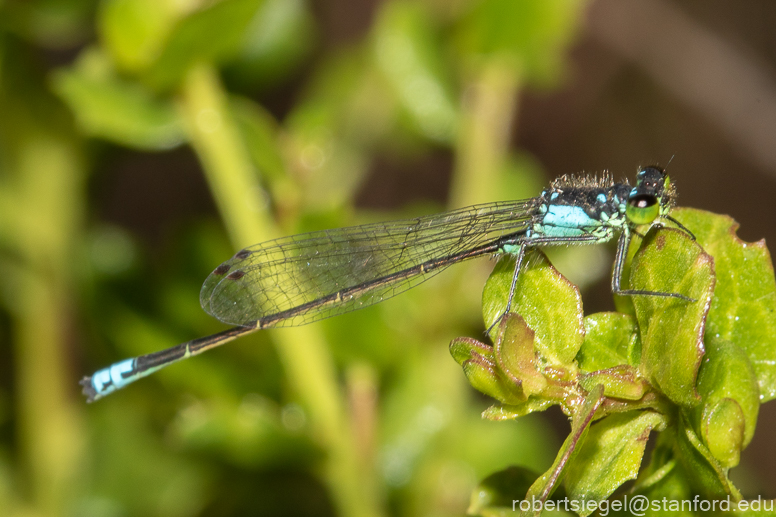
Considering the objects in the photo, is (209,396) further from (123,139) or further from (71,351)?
(123,139)

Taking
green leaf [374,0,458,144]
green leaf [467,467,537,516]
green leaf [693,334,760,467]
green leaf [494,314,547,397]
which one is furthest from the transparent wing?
green leaf [693,334,760,467]

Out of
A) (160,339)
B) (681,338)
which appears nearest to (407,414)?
(160,339)

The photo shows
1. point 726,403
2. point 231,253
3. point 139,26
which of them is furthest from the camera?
point 231,253

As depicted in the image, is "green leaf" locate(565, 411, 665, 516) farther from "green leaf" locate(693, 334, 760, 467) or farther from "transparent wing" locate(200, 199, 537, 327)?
"transparent wing" locate(200, 199, 537, 327)

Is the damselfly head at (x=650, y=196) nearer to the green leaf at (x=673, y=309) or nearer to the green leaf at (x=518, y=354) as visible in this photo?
the green leaf at (x=673, y=309)

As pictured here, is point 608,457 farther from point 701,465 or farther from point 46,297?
point 46,297

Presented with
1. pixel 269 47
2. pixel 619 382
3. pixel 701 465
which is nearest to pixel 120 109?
pixel 269 47

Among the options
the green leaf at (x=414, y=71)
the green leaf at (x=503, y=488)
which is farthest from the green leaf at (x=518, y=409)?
the green leaf at (x=414, y=71)
